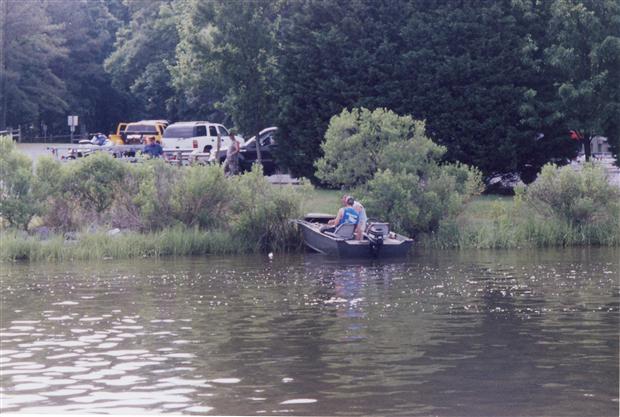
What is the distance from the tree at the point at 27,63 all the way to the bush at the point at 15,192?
4422 centimetres

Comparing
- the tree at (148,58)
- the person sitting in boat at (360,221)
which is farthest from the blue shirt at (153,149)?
the tree at (148,58)

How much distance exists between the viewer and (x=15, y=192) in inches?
1278

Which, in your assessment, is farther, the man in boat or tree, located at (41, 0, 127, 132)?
tree, located at (41, 0, 127, 132)

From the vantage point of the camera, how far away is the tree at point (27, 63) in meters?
78.2

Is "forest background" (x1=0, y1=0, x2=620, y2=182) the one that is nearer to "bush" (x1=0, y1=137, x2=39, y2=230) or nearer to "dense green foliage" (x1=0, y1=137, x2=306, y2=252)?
"dense green foliage" (x1=0, y1=137, x2=306, y2=252)

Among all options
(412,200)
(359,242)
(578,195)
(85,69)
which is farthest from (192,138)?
(85,69)

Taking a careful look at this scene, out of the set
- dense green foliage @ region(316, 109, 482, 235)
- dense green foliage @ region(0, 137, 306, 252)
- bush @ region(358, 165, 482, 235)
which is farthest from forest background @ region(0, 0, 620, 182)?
dense green foliage @ region(0, 137, 306, 252)

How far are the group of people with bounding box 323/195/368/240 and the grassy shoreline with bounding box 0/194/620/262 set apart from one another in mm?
2093

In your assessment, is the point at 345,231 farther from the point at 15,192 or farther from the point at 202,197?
the point at 15,192

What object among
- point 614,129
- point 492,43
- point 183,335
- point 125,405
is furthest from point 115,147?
point 125,405

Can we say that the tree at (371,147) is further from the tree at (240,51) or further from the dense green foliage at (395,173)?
the tree at (240,51)

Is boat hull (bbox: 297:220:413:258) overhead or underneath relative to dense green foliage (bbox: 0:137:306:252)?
underneath

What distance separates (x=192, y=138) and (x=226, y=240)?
2329cm

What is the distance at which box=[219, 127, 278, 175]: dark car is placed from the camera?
4747 cm
